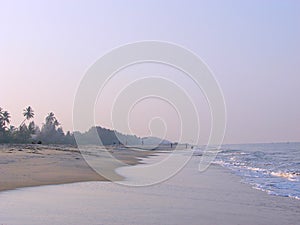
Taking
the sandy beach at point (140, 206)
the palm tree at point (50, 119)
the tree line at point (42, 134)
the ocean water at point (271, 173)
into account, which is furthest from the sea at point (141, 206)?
the palm tree at point (50, 119)

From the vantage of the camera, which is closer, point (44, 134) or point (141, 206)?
point (141, 206)

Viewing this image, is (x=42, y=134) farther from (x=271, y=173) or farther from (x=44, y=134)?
(x=271, y=173)

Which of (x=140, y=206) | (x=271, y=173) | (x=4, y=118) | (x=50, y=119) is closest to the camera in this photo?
(x=140, y=206)

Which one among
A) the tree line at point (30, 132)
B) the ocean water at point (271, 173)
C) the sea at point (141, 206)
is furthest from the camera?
the tree line at point (30, 132)

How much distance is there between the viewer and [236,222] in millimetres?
10609

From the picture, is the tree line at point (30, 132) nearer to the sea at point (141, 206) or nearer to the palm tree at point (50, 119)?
the palm tree at point (50, 119)

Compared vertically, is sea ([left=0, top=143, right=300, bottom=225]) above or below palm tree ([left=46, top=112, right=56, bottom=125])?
below

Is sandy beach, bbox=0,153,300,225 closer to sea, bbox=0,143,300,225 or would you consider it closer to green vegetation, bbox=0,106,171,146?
sea, bbox=0,143,300,225

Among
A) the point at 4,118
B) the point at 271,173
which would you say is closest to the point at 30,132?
the point at 4,118

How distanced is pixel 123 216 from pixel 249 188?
1033cm

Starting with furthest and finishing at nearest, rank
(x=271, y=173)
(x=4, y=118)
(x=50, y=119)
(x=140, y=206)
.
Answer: (x=50, y=119)
(x=4, y=118)
(x=271, y=173)
(x=140, y=206)

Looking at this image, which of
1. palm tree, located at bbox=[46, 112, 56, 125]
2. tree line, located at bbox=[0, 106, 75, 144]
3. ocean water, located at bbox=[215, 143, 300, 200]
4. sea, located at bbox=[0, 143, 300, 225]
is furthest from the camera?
palm tree, located at bbox=[46, 112, 56, 125]

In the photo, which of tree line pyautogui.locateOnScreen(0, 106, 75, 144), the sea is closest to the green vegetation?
tree line pyautogui.locateOnScreen(0, 106, 75, 144)

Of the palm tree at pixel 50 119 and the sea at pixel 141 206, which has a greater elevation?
the palm tree at pixel 50 119
